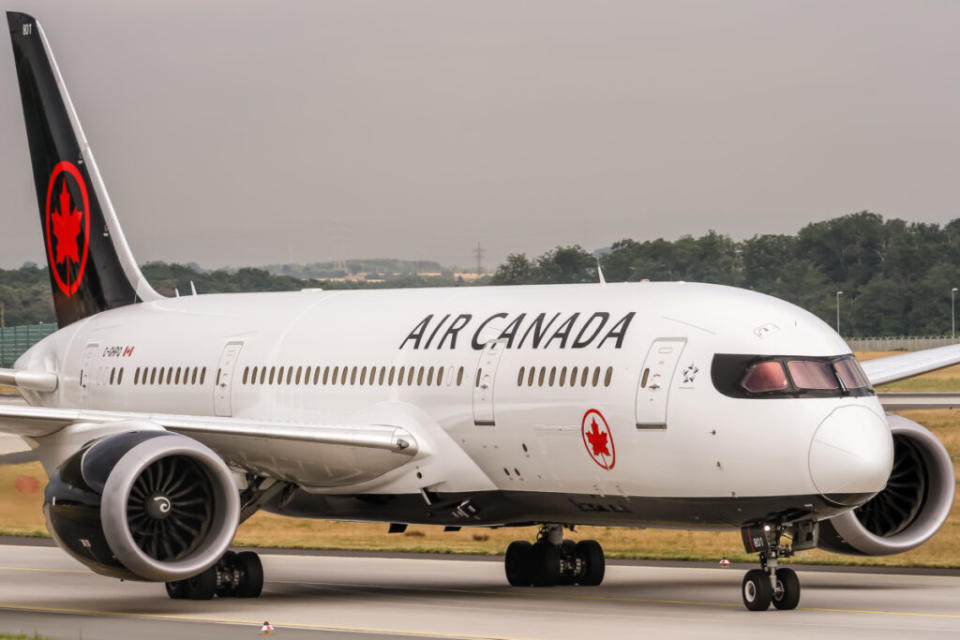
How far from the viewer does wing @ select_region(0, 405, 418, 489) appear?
2530 cm

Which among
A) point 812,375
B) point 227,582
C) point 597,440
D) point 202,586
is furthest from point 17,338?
point 812,375

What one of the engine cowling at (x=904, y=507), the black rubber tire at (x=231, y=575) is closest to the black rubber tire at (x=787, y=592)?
the engine cowling at (x=904, y=507)

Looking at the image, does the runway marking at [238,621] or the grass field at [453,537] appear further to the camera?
the grass field at [453,537]

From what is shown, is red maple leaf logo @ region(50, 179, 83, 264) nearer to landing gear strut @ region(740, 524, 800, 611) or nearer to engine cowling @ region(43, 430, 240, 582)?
engine cowling @ region(43, 430, 240, 582)

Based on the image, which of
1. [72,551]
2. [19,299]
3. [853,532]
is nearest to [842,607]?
[853,532]

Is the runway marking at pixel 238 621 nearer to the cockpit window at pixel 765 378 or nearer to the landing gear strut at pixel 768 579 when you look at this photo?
the landing gear strut at pixel 768 579

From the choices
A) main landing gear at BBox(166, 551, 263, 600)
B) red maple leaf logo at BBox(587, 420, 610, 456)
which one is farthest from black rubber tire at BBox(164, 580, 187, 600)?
red maple leaf logo at BBox(587, 420, 610, 456)

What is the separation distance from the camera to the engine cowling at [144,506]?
22953mm

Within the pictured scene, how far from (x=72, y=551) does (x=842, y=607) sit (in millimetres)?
10525

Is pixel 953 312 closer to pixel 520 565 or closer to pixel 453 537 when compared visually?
pixel 453 537

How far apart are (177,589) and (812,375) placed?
10559 millimetres

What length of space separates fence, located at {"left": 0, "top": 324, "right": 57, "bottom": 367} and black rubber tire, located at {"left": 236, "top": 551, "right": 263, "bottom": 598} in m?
98.0

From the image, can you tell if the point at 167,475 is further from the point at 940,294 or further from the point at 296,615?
the point at 940,294

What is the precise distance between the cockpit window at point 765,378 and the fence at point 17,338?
105m
